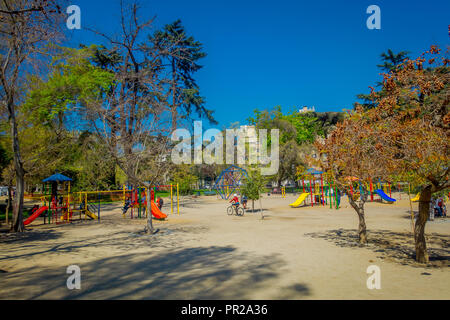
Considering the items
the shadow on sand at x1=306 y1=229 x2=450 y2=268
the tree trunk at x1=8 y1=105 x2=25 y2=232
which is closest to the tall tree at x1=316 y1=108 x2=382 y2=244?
the shadow on sand at x1=306 y1=229 x2=450 y2=268

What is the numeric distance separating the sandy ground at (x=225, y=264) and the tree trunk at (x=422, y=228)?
0.31 meters

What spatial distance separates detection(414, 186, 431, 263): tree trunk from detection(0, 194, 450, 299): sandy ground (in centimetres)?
31

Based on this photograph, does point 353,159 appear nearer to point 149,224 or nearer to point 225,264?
point 225,264

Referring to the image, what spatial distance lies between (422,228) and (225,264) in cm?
587

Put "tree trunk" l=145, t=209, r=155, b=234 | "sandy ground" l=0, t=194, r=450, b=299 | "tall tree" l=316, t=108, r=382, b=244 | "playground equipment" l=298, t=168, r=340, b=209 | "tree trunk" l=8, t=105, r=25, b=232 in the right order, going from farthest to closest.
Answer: "playground equipment" l=298, t=168, r=340, b=209 → "tree trunk" l=8, t=105, r=25, b=232 → "tree trunk" l=145, t=209, r=155, b=234 → "tall tree" l=316, t=108, r=382, b=244 → "sandy ground" l=0, t=194, r=450, b=299

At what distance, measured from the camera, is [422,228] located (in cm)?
887

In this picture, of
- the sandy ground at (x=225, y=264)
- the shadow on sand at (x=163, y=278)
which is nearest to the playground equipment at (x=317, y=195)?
the sandy ground at (x=225, y=264)

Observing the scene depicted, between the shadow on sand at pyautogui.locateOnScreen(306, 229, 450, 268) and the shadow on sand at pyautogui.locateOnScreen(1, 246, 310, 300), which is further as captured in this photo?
the shadow on sand at pyautogui.locateOnScreen(306, 229, 450, 268)

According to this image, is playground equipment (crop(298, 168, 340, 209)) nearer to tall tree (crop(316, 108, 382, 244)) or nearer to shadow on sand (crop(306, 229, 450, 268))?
shadow on sand (crop(306, 229, 450, 268))

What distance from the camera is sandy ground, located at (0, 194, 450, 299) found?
252 inches

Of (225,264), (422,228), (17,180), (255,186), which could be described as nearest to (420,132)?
(422,228)

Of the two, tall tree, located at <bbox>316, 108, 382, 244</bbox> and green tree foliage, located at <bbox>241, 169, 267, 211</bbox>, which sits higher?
tall tree, located at <bbox>316, 108, 382, 244</bbox>

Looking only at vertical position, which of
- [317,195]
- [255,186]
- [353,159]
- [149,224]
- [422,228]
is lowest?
[149,224]

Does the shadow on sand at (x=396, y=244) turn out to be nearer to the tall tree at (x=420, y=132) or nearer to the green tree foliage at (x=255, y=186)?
the tall tree at (x=420, y=132)
